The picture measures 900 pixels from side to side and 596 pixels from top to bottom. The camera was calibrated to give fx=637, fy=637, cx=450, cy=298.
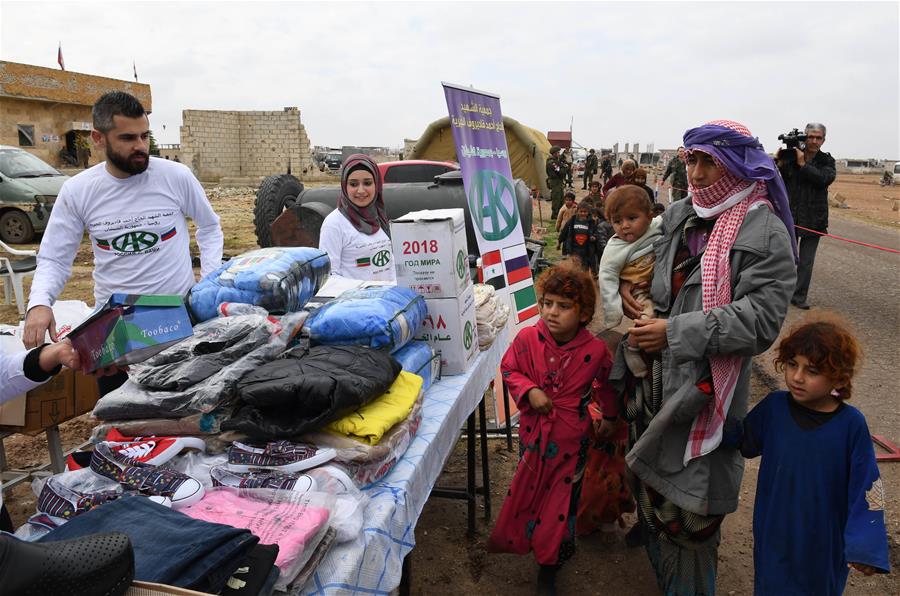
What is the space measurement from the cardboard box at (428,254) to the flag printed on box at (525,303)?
236 centimetres

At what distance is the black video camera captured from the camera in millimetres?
7223

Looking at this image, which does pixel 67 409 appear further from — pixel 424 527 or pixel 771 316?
pixel 771 316

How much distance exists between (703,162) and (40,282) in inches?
99.1

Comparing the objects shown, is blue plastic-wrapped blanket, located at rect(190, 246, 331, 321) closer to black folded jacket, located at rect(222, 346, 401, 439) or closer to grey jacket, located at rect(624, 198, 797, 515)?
black folded jacket, located at rect(222, 346, 401, 439)

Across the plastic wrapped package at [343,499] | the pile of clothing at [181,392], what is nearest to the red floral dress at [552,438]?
the plastic wrapped package at [343,499]

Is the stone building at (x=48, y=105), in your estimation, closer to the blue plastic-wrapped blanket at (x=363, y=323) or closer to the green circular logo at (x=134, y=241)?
the green circular logo at (x=134, y=241)

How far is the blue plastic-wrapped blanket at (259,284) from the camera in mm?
2250

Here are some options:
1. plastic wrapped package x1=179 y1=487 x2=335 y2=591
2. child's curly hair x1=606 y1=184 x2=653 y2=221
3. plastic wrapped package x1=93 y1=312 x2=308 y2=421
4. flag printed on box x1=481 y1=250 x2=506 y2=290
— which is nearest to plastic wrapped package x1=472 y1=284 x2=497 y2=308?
child's curly hair x1=606 y1=184 x2=653 y2=221

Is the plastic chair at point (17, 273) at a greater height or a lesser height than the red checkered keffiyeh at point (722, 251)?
lesser

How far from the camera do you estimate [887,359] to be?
5879 millimetres

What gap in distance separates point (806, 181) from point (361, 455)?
7.51 m

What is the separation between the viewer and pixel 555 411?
265cm

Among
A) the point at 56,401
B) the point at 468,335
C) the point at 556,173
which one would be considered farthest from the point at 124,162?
the point at 556,173

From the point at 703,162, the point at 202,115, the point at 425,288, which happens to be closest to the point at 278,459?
the point at 425,288
